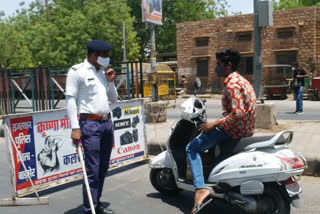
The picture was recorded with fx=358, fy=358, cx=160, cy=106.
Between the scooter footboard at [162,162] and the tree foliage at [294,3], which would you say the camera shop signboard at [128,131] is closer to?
the scooter footboard at [162,162]

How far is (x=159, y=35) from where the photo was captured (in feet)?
148

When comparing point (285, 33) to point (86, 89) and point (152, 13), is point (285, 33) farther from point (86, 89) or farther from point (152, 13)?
point (86, 89)

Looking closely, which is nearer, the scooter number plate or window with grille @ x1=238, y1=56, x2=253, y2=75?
the scooter number plate

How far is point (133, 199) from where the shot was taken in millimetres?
4613

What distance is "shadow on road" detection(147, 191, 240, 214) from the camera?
4086 mm

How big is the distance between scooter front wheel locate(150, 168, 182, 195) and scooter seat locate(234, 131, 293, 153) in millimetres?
1159

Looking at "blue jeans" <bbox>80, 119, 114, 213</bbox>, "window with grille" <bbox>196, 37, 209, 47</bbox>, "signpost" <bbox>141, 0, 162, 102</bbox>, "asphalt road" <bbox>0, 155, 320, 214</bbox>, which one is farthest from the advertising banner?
"window with grille" <bbox>196, 37, 209, 47</bbox>

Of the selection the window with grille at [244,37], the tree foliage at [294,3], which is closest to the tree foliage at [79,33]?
the window with grille at [244,37]

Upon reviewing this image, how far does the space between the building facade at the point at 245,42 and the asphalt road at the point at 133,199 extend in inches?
838

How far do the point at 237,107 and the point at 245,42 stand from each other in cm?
2463

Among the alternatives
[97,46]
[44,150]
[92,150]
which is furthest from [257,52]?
[92,150]

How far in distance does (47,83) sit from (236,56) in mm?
9640

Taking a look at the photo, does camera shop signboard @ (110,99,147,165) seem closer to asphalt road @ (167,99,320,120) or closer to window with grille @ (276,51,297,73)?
asphalt road @ (167,99,320,120)

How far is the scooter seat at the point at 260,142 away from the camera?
11.4 feet
